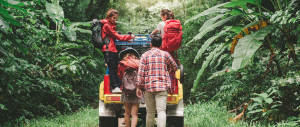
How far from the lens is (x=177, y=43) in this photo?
515 centimetres

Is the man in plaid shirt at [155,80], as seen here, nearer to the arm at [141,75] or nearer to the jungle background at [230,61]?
the arm at [141,75]

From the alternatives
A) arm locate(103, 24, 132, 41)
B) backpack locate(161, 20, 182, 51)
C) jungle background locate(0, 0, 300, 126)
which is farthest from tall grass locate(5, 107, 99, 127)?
backpack locate(161, 20, 182, 51)

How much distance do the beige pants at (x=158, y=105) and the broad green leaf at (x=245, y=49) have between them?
3.88 ft

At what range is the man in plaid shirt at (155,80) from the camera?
3.91 m

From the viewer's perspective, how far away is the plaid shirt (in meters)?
3.90

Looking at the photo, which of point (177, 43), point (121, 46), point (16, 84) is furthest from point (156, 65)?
point (16, 84)

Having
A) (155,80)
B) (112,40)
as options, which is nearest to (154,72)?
(155,80)

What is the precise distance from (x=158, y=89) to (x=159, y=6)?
12056 millimetres

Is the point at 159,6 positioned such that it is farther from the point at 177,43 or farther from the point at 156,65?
the point at 156,65

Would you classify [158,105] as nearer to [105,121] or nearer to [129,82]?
[129,82]

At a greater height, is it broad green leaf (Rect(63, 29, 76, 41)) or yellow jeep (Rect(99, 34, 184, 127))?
broad green leaf (Rect(63, 29, 76, 41))

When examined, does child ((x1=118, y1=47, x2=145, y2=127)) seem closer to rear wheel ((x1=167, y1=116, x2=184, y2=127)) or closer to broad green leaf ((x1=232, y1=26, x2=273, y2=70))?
rear wheel ((x1=167, y1=116, x2=184, y2=127))

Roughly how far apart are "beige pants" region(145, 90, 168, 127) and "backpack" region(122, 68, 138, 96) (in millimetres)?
473

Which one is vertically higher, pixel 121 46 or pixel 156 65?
pixel 121 46
